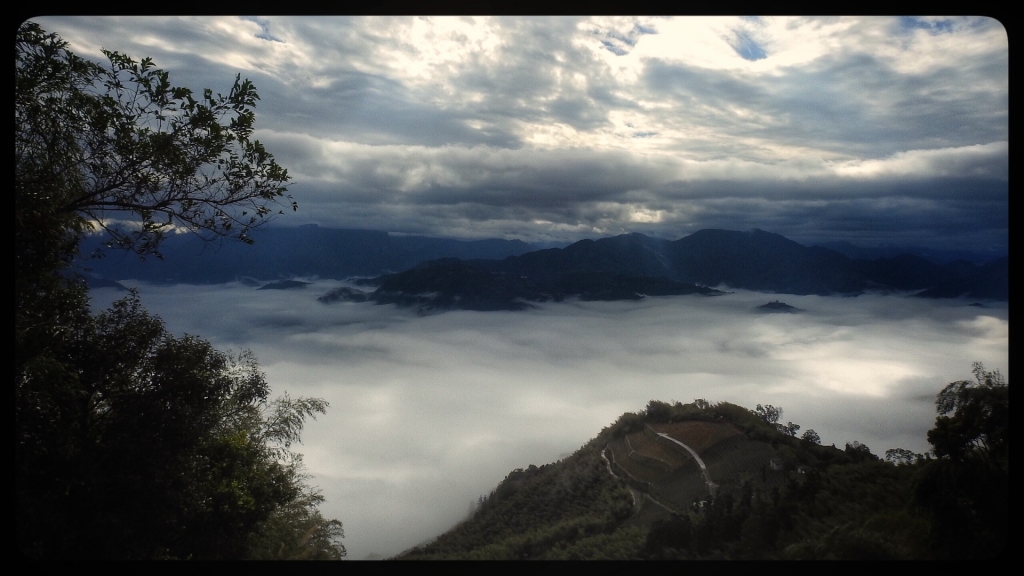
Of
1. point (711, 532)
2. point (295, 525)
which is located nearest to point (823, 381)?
point (711, 532)

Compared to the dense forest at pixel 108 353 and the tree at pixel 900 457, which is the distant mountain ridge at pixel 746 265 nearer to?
the tree at pixel 900 457

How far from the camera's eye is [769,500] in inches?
272

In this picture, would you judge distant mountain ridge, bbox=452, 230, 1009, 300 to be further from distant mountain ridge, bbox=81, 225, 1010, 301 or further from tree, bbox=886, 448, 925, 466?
tree, bbox=886, 448, 925, 466

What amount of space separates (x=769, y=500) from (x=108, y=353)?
7536 millimetres

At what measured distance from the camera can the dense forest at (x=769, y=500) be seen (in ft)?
13.5

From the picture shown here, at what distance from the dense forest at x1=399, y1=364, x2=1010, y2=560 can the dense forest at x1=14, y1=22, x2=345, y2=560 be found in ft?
7.21

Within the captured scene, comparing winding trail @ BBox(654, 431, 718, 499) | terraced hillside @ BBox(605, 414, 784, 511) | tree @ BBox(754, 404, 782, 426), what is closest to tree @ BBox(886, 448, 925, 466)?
terraced hillside @ BBox(605, 414, 784, 511)

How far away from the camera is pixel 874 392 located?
65.2ft

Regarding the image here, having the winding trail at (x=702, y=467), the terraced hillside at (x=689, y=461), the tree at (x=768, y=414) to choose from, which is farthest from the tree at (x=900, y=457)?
the tree at (x=768, y=414)

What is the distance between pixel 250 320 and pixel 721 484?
15.6 metres

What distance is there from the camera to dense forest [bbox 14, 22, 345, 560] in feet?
10.8

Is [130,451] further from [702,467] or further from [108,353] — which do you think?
[702,467]

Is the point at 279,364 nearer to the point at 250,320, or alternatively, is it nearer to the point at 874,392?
the point at 250,320

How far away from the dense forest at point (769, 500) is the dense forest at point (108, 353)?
220 centimetres
